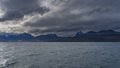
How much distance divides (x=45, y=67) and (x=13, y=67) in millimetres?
8272

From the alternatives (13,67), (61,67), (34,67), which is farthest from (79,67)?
(13,67)

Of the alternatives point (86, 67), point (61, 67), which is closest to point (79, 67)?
point (86, 67)

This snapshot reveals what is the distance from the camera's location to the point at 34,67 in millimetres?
44562

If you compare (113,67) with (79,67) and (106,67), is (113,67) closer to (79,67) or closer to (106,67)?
(106,67)

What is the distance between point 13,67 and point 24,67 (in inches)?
111

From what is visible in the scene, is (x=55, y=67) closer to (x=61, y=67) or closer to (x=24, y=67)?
(x=61, y=67)

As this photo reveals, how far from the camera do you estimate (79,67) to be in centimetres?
4447

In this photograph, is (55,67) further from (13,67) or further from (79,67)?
(13,67)

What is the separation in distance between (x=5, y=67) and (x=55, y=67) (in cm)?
1292

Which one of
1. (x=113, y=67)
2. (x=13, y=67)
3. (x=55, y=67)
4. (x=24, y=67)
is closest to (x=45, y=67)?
(x=55, y=67)

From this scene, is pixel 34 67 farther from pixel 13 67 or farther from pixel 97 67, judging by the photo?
pixel 97 67

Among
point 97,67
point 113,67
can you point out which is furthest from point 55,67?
point 113,67

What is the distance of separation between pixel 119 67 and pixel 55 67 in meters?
16.3

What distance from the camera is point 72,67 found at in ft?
146
